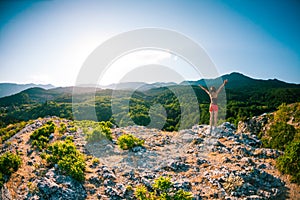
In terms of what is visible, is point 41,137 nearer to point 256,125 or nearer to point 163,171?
point 163,171

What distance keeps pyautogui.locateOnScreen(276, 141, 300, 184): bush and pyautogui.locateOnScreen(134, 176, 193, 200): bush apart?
5238 millimetres

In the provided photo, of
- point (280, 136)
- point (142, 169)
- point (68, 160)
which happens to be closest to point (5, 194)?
point (68, 160)

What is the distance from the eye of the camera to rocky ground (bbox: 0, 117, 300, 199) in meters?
9.14

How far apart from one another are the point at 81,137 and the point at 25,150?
4014mm

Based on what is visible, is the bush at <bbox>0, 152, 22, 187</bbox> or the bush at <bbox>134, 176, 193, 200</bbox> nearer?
the bush at <bbox>134, 176, 193, 200</bbox>

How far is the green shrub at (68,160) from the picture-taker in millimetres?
10016

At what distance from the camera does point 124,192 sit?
952 cm

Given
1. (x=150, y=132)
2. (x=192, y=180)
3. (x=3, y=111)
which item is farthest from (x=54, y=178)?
(x=3, y=111)

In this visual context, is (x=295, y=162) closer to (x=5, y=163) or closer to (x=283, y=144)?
(x=283, y=144)

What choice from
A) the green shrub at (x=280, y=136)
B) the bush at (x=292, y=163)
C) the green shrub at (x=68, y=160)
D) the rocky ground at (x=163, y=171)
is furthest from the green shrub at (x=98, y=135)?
the green shrub at (x=280, y=136)

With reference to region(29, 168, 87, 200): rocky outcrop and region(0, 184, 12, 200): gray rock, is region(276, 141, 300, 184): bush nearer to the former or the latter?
region(29, 168, 87, 200): rocky outcrop

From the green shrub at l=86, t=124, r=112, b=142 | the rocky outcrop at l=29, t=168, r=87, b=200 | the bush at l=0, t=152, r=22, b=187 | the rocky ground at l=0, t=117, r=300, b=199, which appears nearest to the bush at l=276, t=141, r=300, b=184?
the rocky ground at l=0, t=117, r=300, b=199

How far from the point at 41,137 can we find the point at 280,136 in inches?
649

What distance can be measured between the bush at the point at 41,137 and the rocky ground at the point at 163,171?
0.46 meters
